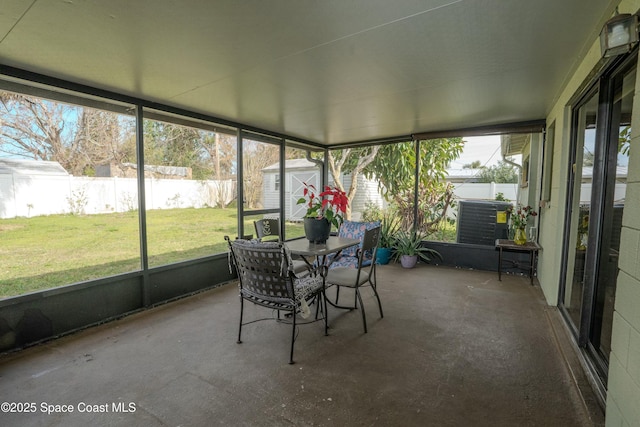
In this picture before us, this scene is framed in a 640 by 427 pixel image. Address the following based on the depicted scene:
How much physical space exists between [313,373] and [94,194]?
3664 mm

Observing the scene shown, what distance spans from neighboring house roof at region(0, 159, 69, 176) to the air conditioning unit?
5725 millimetres

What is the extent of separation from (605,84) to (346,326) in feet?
8.40

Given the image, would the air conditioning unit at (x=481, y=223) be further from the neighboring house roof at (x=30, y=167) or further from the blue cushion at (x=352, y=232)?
the neighboring house roof at (x=30, y=167)

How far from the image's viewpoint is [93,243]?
4504 mm

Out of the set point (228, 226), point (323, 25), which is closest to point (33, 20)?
point (323, 25)

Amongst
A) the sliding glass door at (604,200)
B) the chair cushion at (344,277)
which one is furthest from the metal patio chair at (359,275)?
the sliding glass door at (604,200)

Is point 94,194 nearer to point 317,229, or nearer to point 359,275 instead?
point 317,229

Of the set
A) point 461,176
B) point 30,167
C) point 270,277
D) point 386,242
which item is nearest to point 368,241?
point 270,277

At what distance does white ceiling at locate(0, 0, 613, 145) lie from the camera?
5.00ft

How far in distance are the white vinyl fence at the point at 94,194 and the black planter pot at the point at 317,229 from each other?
1.79 m

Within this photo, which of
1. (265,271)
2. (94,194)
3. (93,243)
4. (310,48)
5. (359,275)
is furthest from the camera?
(93,243)

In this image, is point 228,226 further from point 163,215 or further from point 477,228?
point 477,228

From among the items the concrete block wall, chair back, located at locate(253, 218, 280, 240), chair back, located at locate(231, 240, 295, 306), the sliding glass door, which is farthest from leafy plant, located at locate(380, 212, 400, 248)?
the concrete block wall

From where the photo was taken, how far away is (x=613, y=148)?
5.77 ft
